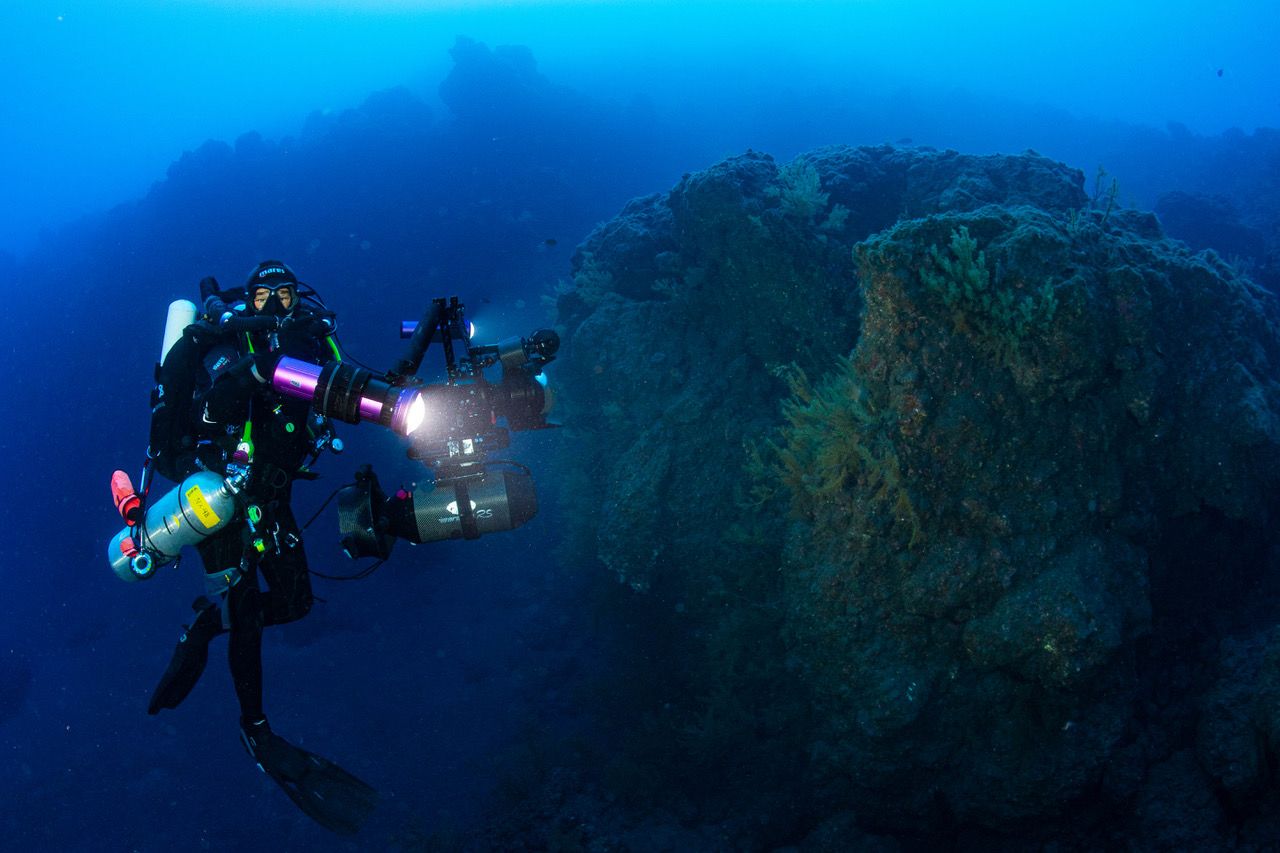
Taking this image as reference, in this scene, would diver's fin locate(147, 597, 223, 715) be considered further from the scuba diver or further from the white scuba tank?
the white scuba tank

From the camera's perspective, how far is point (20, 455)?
20.1 m

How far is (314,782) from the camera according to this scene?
391 cm

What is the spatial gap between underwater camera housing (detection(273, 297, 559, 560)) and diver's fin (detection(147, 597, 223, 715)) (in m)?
1.32

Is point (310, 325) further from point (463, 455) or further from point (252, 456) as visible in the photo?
point (463, 455)

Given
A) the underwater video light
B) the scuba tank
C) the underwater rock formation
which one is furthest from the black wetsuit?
the underwater rock formation

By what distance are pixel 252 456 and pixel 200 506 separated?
43 cm

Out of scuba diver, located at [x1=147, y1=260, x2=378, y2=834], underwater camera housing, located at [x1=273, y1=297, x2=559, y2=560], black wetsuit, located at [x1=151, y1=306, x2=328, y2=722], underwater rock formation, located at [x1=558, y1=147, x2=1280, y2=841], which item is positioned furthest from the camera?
underwater rock formation, located at [x1=558, y1=147, x2=1280, y2=841]

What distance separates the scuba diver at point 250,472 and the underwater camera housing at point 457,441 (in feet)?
2.24

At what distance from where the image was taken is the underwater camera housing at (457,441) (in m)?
3.61

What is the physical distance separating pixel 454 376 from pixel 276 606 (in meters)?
2.32

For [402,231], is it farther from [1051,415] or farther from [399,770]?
[1051,415]

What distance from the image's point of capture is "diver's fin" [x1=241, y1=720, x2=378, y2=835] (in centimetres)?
382

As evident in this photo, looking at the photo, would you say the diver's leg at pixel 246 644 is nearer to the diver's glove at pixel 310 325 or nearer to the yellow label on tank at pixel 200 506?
the yellow label on tank at pixel 200 506

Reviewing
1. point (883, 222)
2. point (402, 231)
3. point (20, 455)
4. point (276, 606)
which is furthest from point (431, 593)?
point (20, 455)
